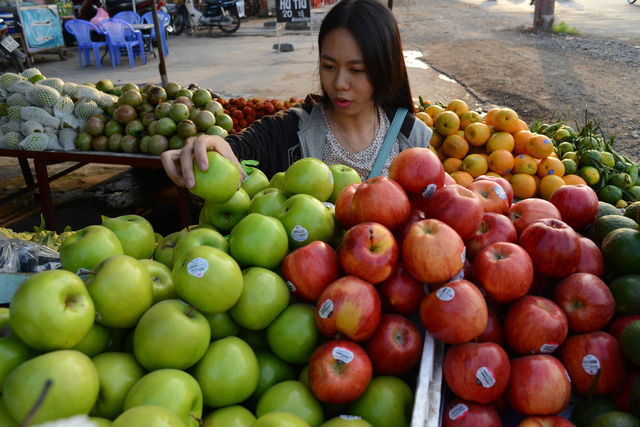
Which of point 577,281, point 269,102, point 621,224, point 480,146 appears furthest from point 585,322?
point 269,102

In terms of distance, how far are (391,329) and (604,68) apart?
11.8 metres

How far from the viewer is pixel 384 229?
1371mm

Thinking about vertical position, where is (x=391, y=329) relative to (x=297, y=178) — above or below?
below

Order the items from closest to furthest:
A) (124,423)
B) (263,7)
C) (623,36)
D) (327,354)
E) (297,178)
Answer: (124,423), (327,354), (297,178), (623,36), (263,7)

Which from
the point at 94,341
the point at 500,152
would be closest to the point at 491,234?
the point at 94,341

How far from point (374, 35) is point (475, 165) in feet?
6.06

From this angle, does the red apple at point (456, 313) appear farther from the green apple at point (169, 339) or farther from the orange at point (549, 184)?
the orange at point (549, 184)

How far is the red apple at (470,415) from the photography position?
3.82 feet

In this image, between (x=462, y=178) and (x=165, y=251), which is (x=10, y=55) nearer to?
(x=462, y=178)

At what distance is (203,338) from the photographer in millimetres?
1191

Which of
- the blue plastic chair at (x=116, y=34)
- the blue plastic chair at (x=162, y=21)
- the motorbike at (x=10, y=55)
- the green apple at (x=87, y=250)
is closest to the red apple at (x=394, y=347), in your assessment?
the green apple at (x=87, y=250)

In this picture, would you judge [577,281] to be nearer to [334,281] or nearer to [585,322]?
[585,322]

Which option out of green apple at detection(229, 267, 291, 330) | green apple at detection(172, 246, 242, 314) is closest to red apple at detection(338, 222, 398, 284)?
green apple at detection(229, 267, 291, 330)

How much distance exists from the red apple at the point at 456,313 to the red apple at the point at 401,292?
10 cm
